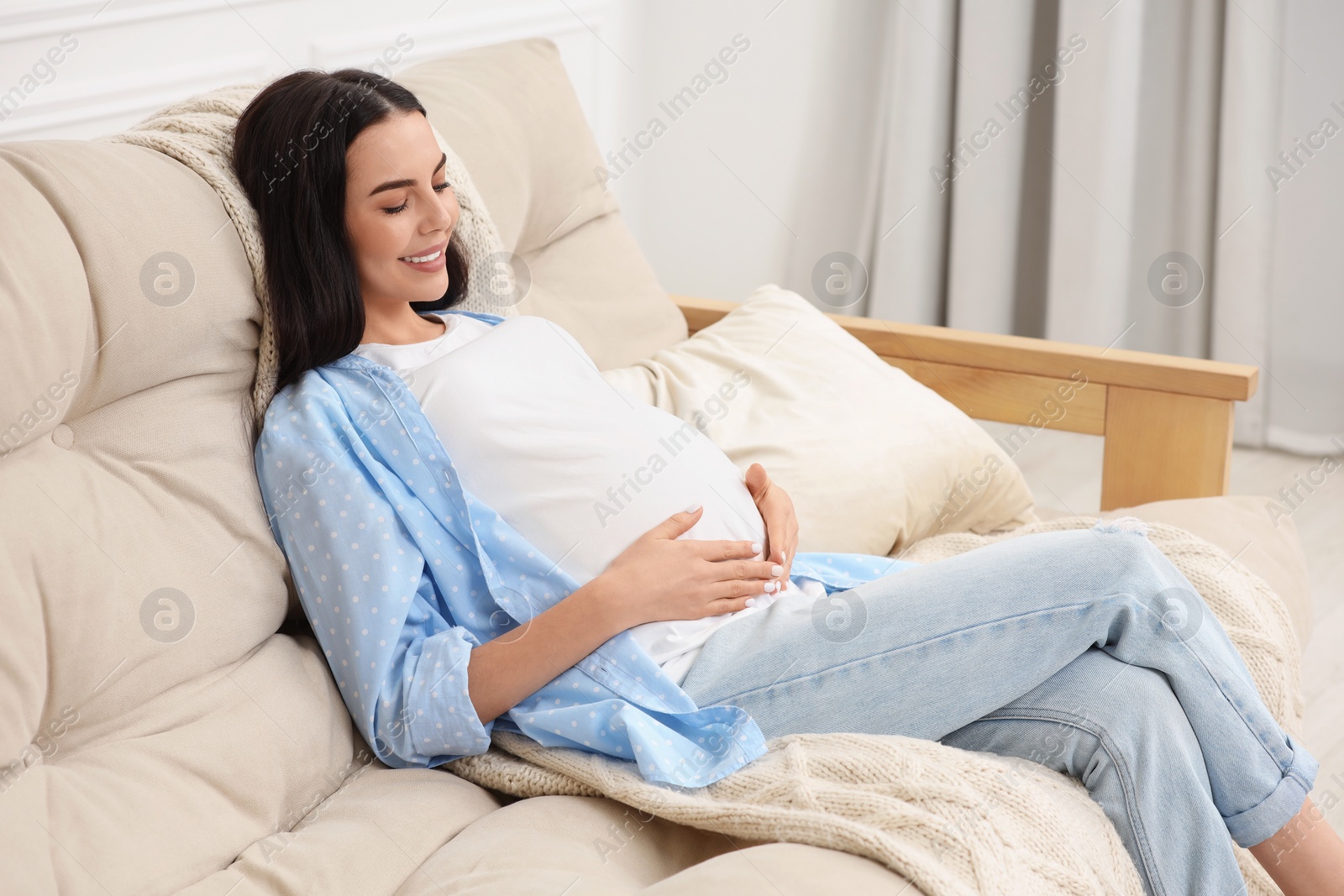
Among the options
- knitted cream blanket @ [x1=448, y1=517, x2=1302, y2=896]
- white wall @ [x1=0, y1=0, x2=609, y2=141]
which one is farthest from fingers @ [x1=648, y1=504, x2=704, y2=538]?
white wall @ [x1=0, y1=0, x2=609, y2=141]

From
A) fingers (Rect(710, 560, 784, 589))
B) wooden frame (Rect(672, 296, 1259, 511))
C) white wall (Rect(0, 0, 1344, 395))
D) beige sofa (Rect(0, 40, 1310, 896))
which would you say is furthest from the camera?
white wall (Rect(0, 0, 1344, 395))

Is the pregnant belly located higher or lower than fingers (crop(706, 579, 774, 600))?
higher

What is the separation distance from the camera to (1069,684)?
1040 millimetres

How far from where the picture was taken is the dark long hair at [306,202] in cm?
107

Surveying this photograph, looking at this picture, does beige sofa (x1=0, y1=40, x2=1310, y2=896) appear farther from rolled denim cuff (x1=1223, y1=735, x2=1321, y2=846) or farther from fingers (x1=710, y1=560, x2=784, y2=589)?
rolled denim cuff (x1=1223, y1=735, x2=1321, y2=846)

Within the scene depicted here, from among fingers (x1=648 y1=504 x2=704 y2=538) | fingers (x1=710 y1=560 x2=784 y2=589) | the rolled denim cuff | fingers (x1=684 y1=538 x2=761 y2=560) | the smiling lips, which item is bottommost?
the rolled denim cuff

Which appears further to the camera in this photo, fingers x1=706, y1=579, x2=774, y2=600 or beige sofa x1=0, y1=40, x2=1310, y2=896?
fingers x1=706, y1=579, x2=774, y2=600

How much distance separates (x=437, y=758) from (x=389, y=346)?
0.40m

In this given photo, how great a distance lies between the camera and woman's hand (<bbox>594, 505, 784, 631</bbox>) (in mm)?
1033

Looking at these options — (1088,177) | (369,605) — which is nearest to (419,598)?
(369,605)

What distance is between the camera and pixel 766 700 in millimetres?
1039

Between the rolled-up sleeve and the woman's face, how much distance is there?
0.20 meters

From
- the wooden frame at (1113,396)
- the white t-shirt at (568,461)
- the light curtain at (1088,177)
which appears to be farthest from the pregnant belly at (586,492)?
the light curtain at (1088,177)

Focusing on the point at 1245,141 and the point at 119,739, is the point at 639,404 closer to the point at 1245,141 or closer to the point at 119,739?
the point at 119,739
